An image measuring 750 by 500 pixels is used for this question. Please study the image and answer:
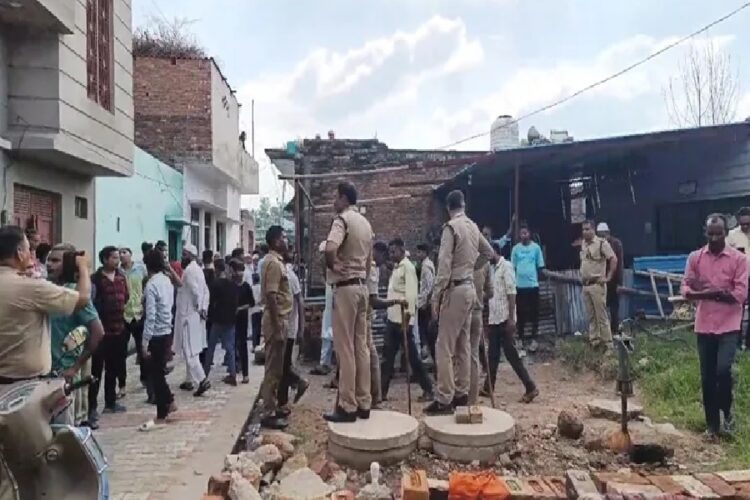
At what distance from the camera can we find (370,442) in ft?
16.7

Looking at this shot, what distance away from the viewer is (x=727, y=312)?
562 centimetres

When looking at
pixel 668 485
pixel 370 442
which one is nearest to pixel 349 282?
pixel 370 442

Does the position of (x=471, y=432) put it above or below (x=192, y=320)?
below

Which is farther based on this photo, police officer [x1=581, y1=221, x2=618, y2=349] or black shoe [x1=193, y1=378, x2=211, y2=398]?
police officer [x1=581, y1=221, x2=618, y2=349]

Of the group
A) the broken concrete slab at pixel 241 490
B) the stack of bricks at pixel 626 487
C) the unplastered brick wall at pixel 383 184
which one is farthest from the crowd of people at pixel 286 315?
the unplastered brick wall at pixel 383 184

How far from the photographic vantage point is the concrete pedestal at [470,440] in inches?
209

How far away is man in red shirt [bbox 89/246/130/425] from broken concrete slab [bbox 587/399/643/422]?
4.69 meters

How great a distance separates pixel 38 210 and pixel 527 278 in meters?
6.84

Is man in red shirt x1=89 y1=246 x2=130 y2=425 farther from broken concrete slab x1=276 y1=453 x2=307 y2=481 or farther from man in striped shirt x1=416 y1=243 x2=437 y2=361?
man in striped shirt x1=416 y1=243 x2=437 y2=361

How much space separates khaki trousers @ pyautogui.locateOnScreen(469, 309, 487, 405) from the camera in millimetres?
6336

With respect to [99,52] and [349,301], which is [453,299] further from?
[99,52]

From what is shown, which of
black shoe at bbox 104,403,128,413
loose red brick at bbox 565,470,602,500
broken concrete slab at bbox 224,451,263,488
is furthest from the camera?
black shoe at bbox 104,403,128,413

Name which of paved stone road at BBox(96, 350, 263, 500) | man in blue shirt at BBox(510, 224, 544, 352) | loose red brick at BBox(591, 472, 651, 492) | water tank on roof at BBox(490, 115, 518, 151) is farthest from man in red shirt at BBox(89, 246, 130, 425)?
water tank on roof at BBox(490, 115, 518, 151)

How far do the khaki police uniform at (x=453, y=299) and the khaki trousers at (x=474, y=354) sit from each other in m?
0.21
